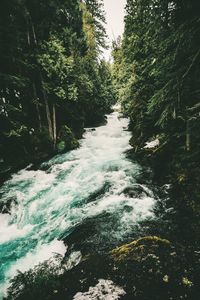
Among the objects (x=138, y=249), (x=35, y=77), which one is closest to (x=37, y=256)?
(x=138, y=249)

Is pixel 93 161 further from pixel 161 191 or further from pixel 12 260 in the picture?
pixel 12 260

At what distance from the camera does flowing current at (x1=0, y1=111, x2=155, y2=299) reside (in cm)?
677

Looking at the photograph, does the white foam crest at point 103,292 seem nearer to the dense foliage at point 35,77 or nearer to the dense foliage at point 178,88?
the dense foliage at point 178,88

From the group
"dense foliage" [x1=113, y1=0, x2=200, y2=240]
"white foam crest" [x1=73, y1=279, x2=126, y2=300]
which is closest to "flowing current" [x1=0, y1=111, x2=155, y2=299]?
"dense foliage" [x1=113, y1=0, x2=200, y2=240]

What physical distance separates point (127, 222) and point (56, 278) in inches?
104

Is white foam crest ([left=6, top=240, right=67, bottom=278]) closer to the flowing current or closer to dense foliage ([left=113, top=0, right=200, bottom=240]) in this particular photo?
the flowing current

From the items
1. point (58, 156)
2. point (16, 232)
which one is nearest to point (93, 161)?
point (58, 156)

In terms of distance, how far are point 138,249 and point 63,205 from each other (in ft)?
16.2

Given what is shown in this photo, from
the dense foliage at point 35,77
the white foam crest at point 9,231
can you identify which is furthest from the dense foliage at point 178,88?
the dense foliage at point 35,77

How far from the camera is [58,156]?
15.6 m

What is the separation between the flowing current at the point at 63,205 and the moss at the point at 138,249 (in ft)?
3.69

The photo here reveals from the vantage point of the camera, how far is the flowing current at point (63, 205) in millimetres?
6770

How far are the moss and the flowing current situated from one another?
1125 mm

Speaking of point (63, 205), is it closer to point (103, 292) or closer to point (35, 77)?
point (103, 292)
